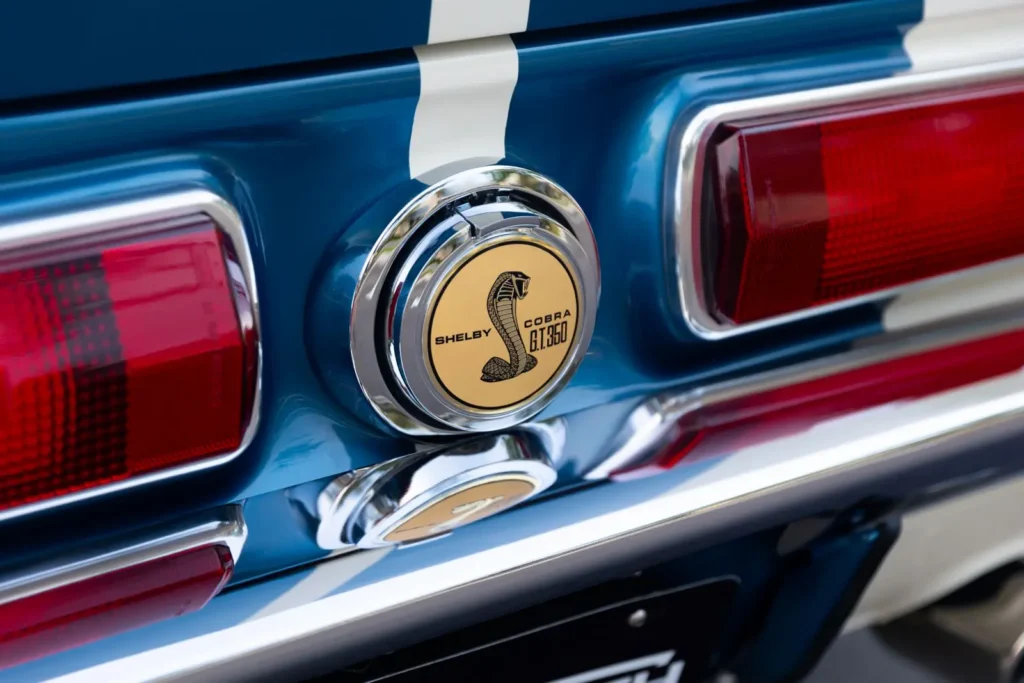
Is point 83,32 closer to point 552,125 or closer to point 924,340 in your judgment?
point 552,125

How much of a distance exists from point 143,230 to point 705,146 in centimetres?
41

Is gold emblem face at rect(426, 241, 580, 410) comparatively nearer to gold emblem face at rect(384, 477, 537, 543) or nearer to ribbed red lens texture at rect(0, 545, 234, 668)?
gold emblem face at rect(384, 477, 537, 543)

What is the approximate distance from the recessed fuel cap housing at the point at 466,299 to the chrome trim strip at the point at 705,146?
3.7 inches

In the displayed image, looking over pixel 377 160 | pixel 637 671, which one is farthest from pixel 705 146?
pixel 637 671

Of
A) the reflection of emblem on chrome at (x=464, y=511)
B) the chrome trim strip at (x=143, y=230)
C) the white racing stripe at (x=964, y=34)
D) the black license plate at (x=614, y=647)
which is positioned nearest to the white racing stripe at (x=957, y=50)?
the white racing stripe at (x=964, y=34)

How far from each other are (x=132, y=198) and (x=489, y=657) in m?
0.46

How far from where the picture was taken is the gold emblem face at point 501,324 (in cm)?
71

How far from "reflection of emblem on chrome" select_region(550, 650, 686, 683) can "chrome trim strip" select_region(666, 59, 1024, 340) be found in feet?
1.03

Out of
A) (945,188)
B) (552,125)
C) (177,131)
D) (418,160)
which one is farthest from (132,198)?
(945,188)

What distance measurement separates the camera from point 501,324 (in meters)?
0.73

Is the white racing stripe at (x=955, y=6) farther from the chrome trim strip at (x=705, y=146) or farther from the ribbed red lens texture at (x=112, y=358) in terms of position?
the ribbed red lens texture at (x=112, y=358)

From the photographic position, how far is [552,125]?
0.77 metres

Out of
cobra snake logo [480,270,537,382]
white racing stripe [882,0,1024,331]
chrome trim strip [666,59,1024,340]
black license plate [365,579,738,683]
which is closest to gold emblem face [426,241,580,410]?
cobra snake logo [480,270,537,382]

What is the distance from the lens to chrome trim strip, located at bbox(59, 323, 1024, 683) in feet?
2.40
